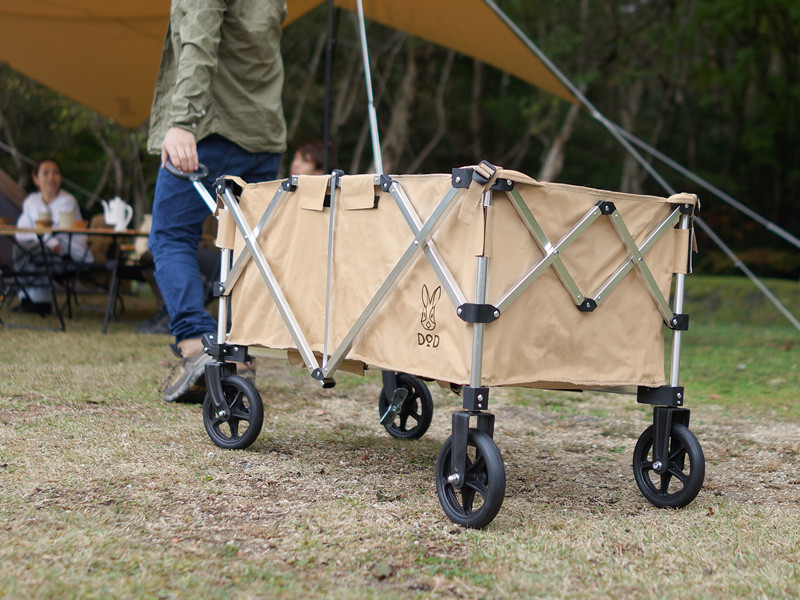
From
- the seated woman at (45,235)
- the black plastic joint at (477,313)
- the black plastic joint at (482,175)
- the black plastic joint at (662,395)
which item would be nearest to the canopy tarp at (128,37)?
the seated woman at (45,235)

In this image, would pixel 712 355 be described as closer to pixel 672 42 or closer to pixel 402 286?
pixel 402 286

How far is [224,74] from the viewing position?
3.41 metres

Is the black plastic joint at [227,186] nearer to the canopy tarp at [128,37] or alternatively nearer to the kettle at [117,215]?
the canopy tarp at [128,37]

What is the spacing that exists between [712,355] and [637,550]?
4.45 metres

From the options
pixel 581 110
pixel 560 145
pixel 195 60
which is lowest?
pixel 195 60

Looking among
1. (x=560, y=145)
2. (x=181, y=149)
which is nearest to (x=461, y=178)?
(x=181, y=149)

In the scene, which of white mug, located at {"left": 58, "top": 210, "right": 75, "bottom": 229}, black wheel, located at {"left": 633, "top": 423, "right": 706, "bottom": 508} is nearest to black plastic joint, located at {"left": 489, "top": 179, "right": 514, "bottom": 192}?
black wheel, located at {"left": 633, "top": 423, "right": 706, "bottom": 508}

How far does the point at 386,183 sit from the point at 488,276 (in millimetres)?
409

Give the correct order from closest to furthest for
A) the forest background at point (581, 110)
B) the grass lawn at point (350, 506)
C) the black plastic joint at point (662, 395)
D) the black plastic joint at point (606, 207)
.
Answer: the grass lawn at point (350, 506) → the black plastic joint at point (606, 207) → the black plastic joint at point (662, 395) → the forest background at point (581, 110)

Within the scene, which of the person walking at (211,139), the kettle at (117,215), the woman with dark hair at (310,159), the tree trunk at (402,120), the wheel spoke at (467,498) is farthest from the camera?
the tree trunk at (402,120)

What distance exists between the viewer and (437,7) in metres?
6.23

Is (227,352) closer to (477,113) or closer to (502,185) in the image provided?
(502,185)

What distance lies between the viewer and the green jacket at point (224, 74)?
311cm

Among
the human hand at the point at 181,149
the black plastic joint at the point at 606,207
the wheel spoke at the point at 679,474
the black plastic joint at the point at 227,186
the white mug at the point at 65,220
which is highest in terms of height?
the human hand at the point at 181,149
